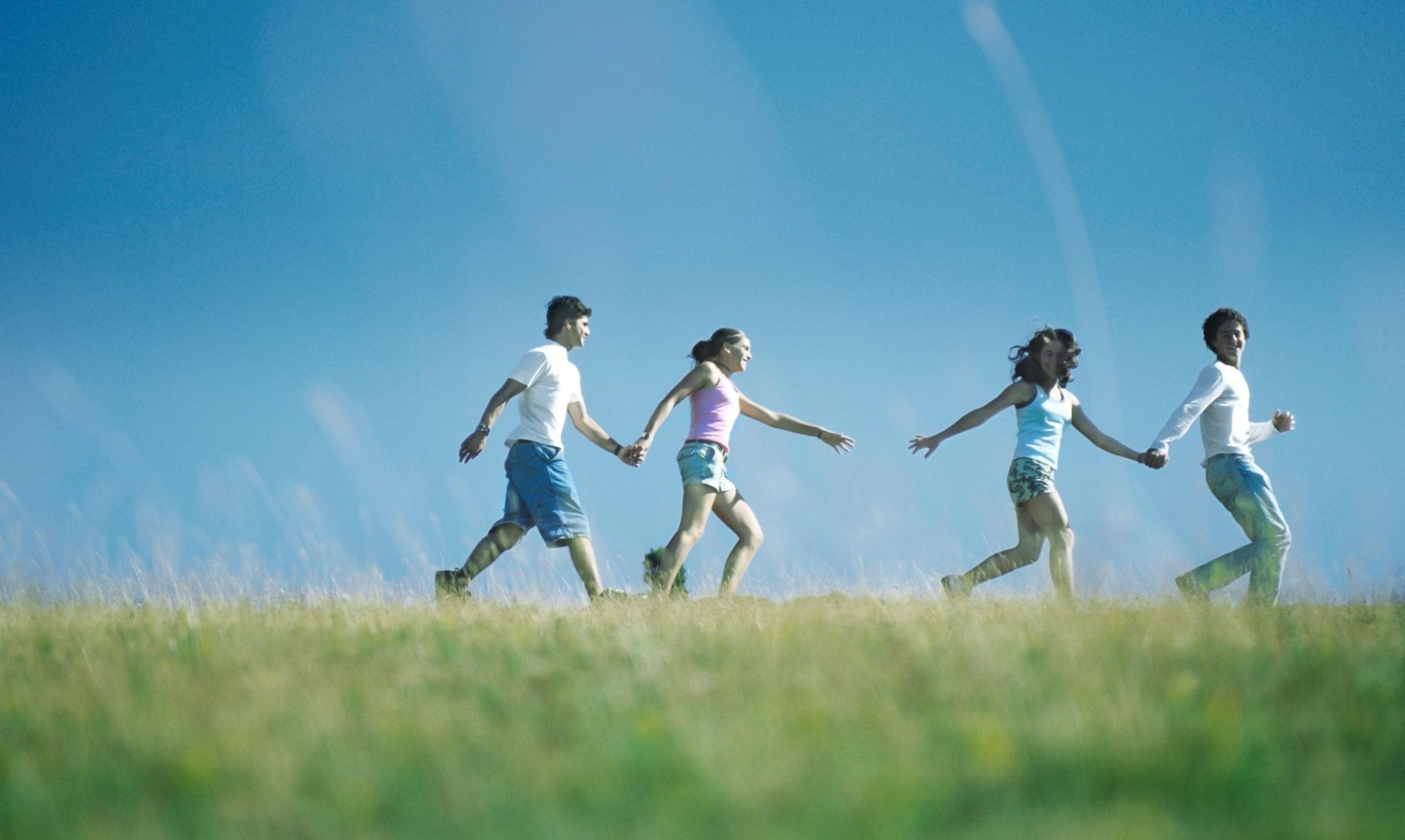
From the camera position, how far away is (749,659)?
5.15 metres

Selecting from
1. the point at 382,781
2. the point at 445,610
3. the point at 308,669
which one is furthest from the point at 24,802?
the point at 445,610

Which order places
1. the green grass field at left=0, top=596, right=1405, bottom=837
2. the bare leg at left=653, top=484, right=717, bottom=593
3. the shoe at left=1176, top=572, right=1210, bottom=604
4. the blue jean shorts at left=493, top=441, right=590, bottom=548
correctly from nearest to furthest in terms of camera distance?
1. the green grass field at left=0, top=596, right=1405, bottom=837
2. the shoe at left=1176, top=572, right=1210, bottom=604
3. the blue jean shorts at left=493, top=441, right=590, bottom=548
4. the bare leg at left=653, top=484, right=717, bottom=593

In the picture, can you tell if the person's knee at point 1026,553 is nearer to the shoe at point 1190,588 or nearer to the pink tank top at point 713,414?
the shoe at point 1190,588

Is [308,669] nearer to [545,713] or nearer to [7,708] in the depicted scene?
[7,708]

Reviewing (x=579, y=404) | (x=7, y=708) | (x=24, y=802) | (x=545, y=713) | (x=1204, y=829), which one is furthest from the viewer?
(x=579, y=404)

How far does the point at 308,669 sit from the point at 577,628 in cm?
165

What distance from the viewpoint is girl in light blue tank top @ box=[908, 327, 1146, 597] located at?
29.3 feet

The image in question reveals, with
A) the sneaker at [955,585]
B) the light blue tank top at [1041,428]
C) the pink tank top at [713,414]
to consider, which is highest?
the pink tank top at [713,414]

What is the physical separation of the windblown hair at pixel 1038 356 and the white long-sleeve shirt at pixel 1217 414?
92 centimetres

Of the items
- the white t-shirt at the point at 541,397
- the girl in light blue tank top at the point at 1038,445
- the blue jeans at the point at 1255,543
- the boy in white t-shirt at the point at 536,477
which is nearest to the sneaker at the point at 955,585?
the girl in light blue tank top at the point at 1038,445

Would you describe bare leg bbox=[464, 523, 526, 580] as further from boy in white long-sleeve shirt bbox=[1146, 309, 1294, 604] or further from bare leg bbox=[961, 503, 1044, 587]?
boy in white long-sleeve shirt bbox=[1146, 309, 1294, 604]

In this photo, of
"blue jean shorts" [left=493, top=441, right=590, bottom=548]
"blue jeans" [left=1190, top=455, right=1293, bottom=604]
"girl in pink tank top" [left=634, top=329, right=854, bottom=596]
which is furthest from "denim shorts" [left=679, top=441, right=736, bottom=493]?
"blue jeans" [left=1190, top=455, right=1293, bottom=604]

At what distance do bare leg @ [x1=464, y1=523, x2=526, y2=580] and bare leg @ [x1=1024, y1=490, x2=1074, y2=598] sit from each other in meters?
4.05

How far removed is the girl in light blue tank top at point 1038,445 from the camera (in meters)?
8.93
